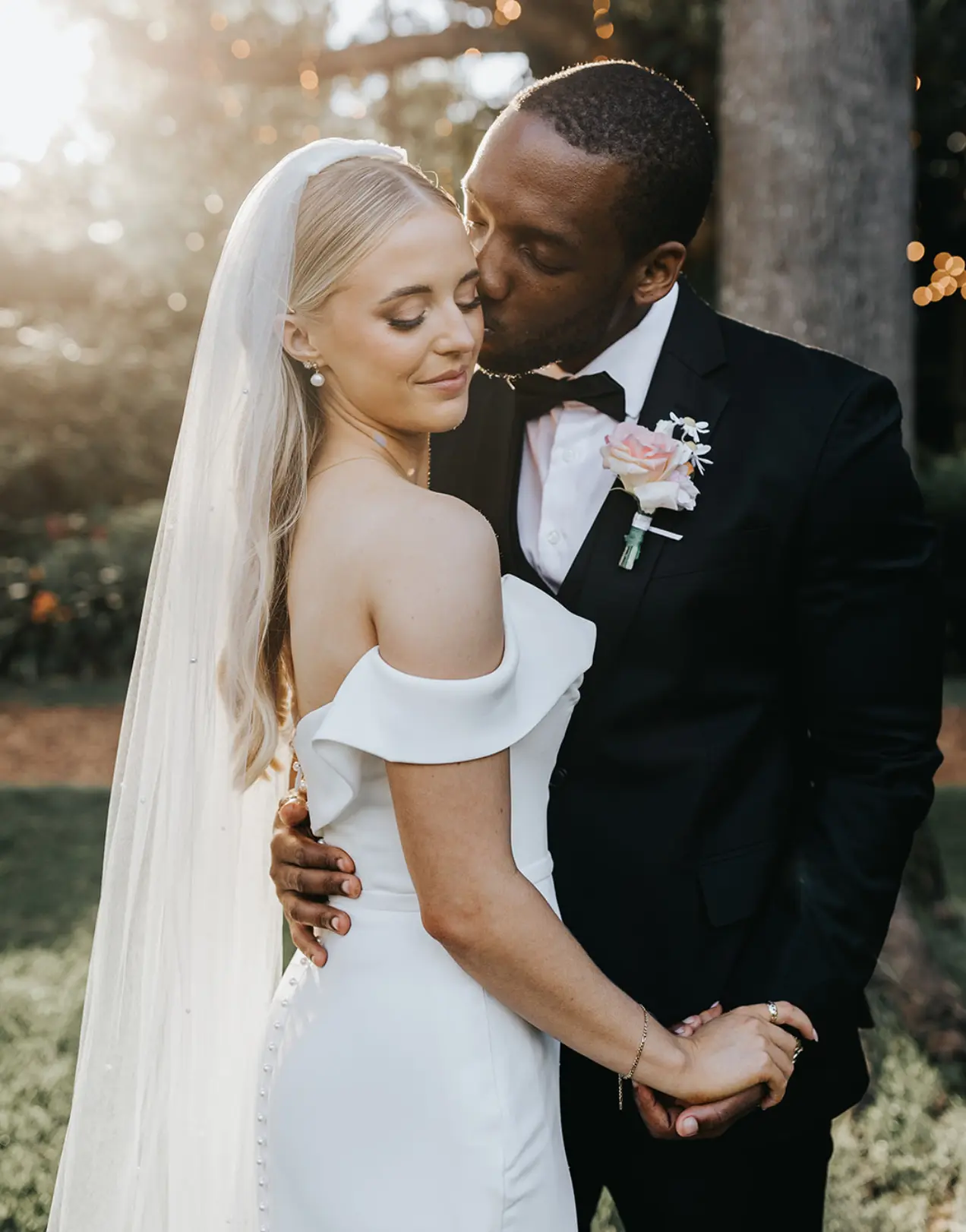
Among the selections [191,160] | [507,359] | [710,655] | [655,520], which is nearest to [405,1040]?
[710,655]

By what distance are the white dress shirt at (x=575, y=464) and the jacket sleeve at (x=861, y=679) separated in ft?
1.38

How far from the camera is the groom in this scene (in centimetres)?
221

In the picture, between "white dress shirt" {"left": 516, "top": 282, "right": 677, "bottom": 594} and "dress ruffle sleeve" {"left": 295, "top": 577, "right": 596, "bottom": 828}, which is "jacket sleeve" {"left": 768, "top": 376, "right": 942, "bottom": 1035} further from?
"dress ruffle sleeve" {"left": 295, "top": 577, "right": 596, "bottom": 828}

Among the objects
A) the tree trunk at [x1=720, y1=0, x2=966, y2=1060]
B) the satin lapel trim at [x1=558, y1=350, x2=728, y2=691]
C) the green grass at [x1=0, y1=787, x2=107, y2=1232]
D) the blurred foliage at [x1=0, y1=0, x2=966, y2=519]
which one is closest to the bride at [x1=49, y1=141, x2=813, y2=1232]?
the satin lapel trim at [x1=558, y1=350, x2=728, y2=691]

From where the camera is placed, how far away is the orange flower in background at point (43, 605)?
1102 centimetres

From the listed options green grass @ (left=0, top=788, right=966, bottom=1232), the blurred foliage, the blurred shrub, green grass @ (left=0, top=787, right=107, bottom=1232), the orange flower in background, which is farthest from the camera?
the blurred shrub

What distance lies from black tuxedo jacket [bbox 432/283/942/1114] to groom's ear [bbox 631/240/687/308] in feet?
0.58

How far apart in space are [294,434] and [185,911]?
83cm

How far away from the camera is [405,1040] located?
1.87 metres

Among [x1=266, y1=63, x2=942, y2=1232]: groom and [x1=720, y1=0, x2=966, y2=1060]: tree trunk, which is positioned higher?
[x1=720, y1=0, x2=966, y2=1060]: tree trunk

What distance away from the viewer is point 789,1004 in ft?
7.04

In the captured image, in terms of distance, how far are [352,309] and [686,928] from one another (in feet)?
4.08

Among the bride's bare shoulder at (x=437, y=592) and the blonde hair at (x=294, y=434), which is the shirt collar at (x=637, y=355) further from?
the bride's bare shoulder at (x=437, y=592)

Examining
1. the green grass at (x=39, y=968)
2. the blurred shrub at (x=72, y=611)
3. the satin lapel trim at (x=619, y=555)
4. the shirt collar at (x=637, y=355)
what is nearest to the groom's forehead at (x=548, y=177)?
the shirt collar at (x=637, y=355)
